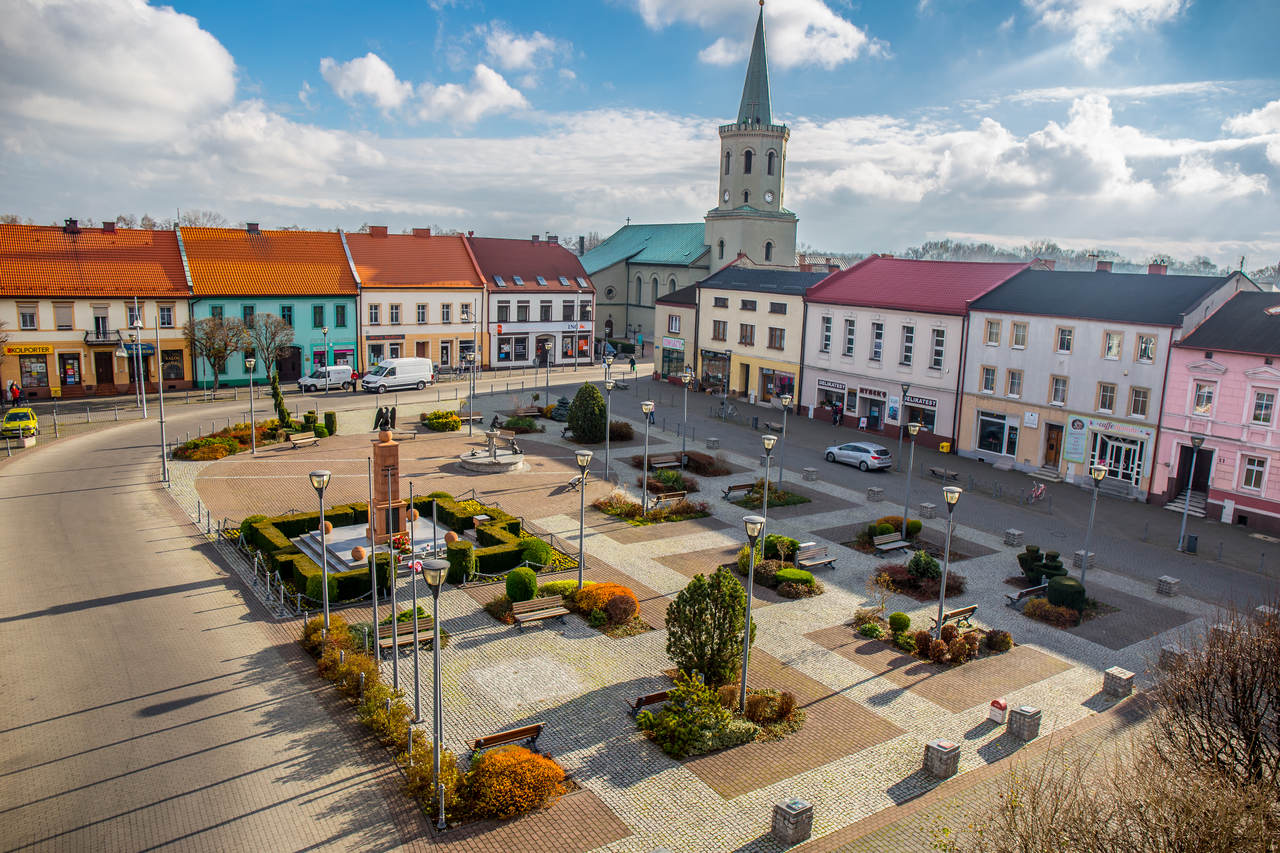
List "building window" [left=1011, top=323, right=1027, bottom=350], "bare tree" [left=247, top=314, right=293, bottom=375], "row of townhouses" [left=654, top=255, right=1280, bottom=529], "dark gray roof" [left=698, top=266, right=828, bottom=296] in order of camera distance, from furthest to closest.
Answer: "dark gray roof" [left=698, top=266, right=828, bottom=296]
"bare tree" [left=247, top=314, right=293, bottom=375]
"building window" [left=1011, top=323, right=1027, bottom=350]
"row of townhouses" [left=654, top=255, right=1280, bottom=529]

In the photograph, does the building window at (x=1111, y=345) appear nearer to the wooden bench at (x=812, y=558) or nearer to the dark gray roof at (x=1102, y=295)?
the dark gray roof at (x=1102, y=295)

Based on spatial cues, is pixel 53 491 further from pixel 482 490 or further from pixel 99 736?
pixel 99 736

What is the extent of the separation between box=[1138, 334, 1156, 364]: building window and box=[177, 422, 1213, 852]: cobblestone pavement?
474 inches

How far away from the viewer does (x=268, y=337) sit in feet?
178

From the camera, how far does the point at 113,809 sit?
46.1ft

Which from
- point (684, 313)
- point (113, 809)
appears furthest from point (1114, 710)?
point (684, 313)

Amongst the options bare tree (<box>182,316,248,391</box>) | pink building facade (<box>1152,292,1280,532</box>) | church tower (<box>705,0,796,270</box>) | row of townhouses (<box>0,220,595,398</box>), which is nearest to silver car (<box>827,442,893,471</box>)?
pink building facade (<box>1152,292,1280,532</box>)

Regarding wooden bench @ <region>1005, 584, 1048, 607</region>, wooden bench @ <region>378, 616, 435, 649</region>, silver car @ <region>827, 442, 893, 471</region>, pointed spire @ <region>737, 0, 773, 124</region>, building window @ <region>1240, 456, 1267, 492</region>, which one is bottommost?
wooden bench @ <region>1005, 584, 1048, 607</region>

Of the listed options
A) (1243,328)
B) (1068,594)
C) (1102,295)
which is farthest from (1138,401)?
(1068,594)

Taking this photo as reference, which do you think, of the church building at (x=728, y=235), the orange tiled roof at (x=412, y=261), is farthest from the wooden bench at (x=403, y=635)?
the church building at (x=728, y=235)

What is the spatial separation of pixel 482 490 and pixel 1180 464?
28812mm

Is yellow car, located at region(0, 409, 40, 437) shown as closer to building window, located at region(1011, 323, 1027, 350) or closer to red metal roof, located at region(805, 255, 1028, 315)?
red metal roof, located at region(805, 255, 1028, 315)

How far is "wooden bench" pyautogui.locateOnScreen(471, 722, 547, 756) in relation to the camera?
15617 mm

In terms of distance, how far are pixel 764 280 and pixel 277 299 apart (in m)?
32.4
